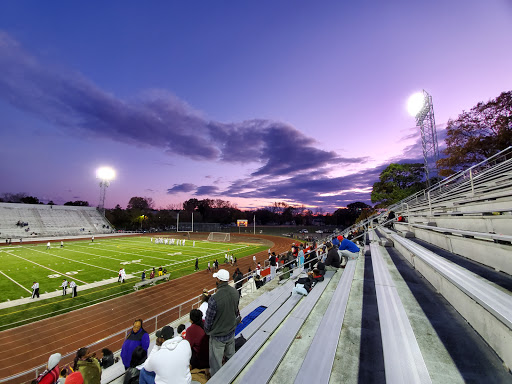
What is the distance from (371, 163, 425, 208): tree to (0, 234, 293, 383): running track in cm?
3029

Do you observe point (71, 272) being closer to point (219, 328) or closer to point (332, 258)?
point (332, 258)

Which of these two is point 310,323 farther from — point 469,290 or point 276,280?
point 276,280

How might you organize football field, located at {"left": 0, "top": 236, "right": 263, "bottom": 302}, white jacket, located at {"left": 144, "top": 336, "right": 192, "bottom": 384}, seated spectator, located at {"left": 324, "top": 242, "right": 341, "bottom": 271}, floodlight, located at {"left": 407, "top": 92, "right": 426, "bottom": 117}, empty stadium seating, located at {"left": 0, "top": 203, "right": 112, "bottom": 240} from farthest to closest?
empty stadium seating, located at {"left": 0, "top": 203, "right": 112, "bottom": 240} < floodlight, located at {"left": 407, "top": 92, "right": 426, "bottom": 117} < football field, located at {"left": 0, "top": 236, "right": 263, "bottom": 302} < seated spectator, located at {"left": 324, "top": 242, "right": 341, "bottom": 271} < white jacket, located at {"left": 144, "top": 336, "right": 192, "bottom": 384}

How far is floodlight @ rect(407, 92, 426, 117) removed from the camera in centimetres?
2636

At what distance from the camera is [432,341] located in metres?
2.68

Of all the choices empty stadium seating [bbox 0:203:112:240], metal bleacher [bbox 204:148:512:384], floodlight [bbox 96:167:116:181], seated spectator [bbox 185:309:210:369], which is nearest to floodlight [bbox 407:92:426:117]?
metal bleacher [bbox 204:148:512:384]

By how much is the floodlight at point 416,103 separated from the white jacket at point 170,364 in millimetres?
33788

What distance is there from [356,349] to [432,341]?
891mm

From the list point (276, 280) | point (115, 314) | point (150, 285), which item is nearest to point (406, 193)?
point (276, 280)

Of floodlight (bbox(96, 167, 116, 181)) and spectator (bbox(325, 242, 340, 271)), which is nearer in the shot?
spectator (bbox(325, 242, 340, 271))

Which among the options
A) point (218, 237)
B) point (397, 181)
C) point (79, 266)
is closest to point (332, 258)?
point (79, 266)

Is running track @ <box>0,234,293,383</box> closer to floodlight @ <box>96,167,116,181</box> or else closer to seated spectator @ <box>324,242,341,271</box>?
seated spectator @ <box>324,242,341,271</box>

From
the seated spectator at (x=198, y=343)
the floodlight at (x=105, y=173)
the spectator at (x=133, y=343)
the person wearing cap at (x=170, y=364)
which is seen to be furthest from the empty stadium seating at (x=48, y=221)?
the person wearing cap at (x=170, y=364)

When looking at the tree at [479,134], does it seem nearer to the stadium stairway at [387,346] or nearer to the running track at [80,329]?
the stadium stairway at [387,346]
